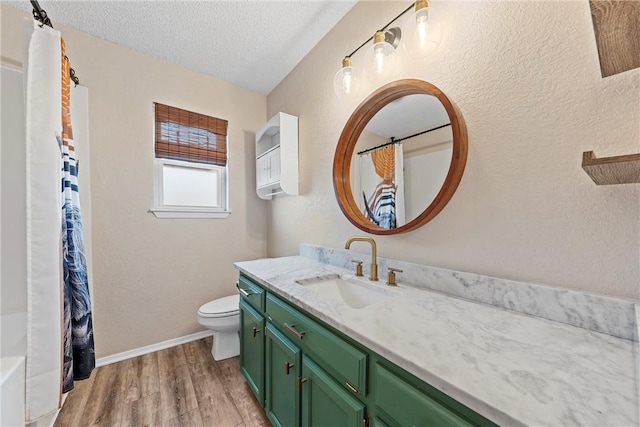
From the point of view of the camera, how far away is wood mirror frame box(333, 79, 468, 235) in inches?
41.8

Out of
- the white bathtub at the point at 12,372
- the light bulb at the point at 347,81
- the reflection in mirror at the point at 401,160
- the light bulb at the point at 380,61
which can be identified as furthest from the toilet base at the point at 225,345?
the light bulb at the point at 380,61

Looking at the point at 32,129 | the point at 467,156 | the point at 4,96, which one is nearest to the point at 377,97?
the point at 467,156

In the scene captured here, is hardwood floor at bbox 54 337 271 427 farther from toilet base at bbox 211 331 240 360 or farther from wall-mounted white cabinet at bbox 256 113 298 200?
wall-mounted white cabinet at bbox 256 113 298 200

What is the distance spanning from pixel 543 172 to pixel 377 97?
2.94ft

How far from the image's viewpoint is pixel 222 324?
1892 millimetres

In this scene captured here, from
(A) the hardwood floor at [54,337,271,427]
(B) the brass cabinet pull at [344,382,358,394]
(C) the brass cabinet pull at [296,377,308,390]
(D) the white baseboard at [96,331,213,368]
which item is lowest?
(A) the hardwood floor at [54,337,271,427]

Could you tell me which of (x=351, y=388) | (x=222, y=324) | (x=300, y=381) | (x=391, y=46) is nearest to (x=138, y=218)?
(x=222, y=324)

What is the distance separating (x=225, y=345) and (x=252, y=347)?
2.23 feet

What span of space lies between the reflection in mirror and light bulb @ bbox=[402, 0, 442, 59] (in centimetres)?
20

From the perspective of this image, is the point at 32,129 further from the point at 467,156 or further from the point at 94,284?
the point at 467,156

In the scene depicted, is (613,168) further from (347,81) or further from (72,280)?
(72,280)

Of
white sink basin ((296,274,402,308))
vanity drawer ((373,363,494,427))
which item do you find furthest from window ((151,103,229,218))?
vanity drawer ((373,363,494,427))

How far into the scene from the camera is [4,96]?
4.81 ft

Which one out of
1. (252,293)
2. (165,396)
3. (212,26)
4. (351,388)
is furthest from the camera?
(212,26)
